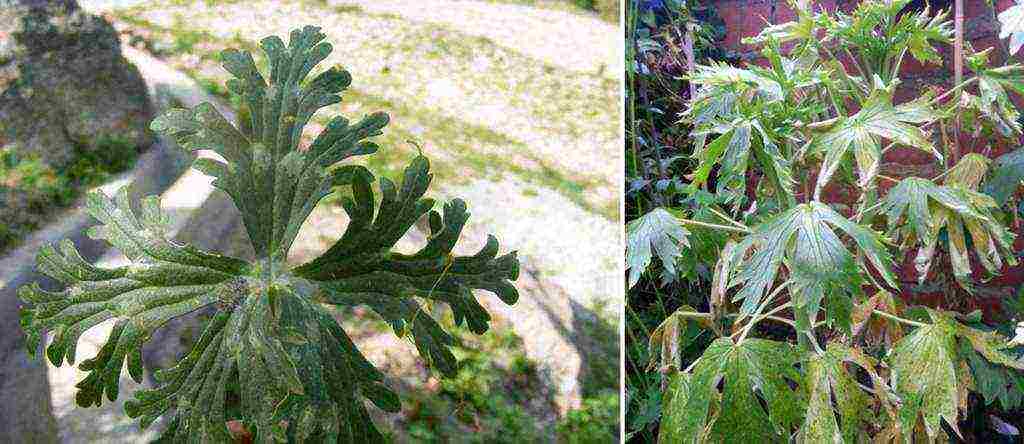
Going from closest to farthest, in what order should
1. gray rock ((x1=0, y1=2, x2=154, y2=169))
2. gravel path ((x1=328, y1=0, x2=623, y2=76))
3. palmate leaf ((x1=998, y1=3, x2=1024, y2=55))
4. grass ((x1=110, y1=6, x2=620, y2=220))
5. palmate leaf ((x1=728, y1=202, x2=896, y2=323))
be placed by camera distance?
palmate leaf ((x1=728, y1=202, x2=896, y2=323))
palmate leaf ((x1=998, y1=3, x2=1024, y2=55))
gray rock ((x1=0, y1=2, x2=154, y2=169))
grass ((x1=110, y1=6, x2=620, y2=220))
gravel path ((x1=328, y1=0, x2=623, y2=76))

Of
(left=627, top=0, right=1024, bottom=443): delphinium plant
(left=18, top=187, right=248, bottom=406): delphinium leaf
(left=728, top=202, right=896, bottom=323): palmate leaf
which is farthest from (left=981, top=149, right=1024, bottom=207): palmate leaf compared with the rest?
(left=18, top=187, right=248, bottom=406): delphinium leaf

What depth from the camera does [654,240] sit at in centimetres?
105

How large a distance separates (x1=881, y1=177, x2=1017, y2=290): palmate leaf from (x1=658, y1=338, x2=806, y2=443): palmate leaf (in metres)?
0.23

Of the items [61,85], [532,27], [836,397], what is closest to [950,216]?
[836,397]

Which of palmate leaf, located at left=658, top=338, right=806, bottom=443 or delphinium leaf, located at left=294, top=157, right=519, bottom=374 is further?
delphinium leaf, located at left=294, top=157, right=519, bottom=374

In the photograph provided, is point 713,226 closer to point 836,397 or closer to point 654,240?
point 654,240

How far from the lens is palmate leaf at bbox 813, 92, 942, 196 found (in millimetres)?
968

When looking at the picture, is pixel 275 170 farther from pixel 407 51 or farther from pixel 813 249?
pixel 407 51

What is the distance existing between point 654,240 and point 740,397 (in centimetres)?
23

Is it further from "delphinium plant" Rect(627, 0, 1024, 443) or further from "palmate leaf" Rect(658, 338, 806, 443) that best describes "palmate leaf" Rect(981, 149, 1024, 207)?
"palmate leaf" Rect(658, 338, 806, 443)

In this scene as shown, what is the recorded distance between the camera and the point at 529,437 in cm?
211

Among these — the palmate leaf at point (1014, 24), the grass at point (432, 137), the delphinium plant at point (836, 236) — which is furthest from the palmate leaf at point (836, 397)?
the grass at point (432, 137)

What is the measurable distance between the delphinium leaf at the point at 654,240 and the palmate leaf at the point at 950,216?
0.27 meters

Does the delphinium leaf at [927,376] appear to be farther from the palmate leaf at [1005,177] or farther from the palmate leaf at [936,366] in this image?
the palmate leaf at [1005,177]
